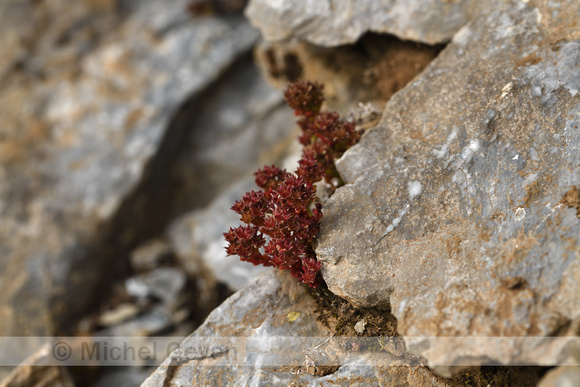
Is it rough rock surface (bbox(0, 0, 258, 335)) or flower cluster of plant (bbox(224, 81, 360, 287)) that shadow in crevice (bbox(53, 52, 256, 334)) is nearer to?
rough rock surface (bbox(0, 0, 258, 335))

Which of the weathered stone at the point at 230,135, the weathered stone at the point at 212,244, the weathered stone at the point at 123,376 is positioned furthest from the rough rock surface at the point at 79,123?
the weathered stone at the point at 123,376

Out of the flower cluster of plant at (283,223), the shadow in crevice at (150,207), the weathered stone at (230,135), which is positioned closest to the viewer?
the flower cluster of plant at (283,223)

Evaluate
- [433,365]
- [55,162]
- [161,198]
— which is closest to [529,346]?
[433,365]

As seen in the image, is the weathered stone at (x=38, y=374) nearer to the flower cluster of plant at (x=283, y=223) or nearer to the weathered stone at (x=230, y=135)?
the weathered stone at (x=230, y=135)

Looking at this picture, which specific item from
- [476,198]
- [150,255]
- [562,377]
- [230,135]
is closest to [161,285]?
[150,255]

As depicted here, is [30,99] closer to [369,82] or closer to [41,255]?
[41,255]
